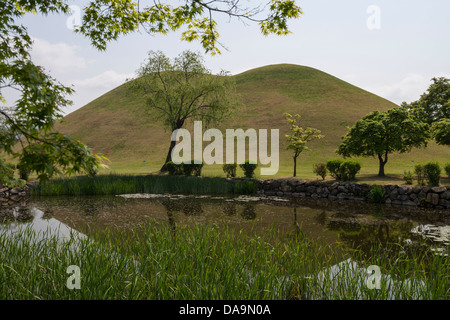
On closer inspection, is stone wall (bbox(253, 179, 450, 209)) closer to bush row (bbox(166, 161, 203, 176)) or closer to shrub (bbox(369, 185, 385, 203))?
shrub (bbox(369, 185, 385, 203))

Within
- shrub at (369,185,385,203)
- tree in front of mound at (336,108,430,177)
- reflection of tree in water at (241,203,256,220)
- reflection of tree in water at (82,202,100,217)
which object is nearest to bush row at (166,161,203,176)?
reflection of tree in water at (241,203,256,220)

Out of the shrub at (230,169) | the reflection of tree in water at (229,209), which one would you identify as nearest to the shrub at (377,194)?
the reflection of tree in water at (229,209)

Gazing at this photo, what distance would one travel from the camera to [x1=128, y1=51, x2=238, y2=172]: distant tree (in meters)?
30.4

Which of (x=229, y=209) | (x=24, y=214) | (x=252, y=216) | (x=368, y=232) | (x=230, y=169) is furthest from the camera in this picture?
(x=230, y=169)

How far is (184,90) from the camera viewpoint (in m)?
29.9

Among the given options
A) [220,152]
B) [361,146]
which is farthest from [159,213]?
[220,152]

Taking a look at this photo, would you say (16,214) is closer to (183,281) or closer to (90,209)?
(90,209)

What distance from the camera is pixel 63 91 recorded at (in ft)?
17.2

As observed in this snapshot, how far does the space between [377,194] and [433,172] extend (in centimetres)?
330

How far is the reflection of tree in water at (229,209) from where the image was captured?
39.3ft

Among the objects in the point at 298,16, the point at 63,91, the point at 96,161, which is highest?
the point at 298,16

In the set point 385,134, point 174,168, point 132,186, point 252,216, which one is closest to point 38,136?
point 252,216

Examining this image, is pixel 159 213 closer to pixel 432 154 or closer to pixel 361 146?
pixel 361 146
